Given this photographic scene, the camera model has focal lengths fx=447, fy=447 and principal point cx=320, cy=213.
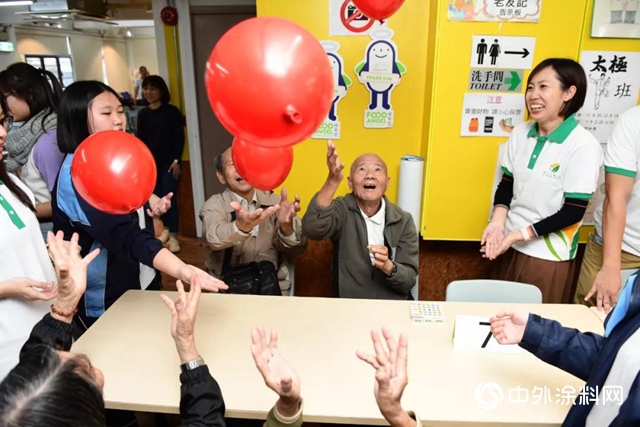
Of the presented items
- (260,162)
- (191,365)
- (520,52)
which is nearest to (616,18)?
(520,52)

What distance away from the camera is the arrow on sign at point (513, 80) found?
2459 millimetres

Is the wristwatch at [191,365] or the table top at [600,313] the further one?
the table top at [600,313]

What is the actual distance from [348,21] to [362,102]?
45 centimetres

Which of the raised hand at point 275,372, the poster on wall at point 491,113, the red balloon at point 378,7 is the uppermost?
the red balloon at point 378,7

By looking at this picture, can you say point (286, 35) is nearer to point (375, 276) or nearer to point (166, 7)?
point (375, 276)

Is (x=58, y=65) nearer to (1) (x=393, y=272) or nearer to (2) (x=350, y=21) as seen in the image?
(2) (x=350, y=21)

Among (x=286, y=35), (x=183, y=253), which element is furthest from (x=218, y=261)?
(x=183, y=253)

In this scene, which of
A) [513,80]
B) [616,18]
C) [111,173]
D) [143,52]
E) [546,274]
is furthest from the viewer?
[143,52]

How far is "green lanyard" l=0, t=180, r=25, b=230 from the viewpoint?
1.37 metres

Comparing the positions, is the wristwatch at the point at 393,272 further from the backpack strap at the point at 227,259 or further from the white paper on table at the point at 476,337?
the backpack strap at the point at 227,259

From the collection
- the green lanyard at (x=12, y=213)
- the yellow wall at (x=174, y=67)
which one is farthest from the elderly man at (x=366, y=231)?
the yellow wall at (x=174, y=67)

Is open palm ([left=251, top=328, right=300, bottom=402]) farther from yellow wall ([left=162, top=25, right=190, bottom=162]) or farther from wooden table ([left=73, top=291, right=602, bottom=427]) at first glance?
yellow wall ([left=162, top=25, right=190, bottom=162])

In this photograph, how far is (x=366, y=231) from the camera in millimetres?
2061

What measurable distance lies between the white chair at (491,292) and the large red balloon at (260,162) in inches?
34.2
